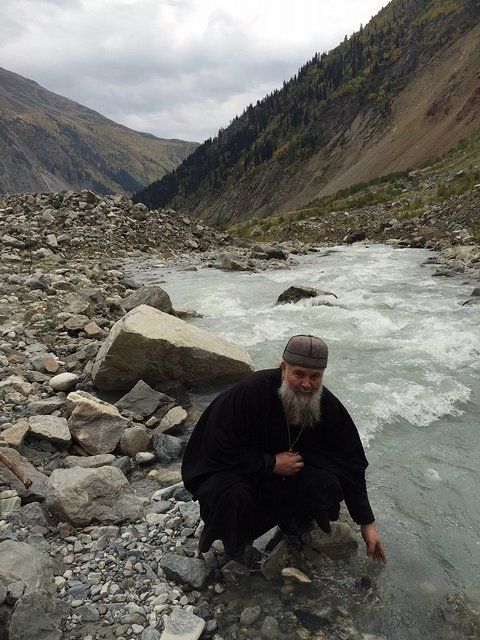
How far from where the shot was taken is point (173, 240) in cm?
2509

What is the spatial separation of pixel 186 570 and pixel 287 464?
1.04 meters

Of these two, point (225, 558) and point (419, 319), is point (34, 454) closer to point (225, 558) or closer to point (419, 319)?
point (225, 558)

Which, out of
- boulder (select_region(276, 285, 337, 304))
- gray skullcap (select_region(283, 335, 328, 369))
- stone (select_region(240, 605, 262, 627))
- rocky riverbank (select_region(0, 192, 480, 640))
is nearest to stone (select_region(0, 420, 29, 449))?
rocky riverbank (select_region(0, 192, 480, 640))

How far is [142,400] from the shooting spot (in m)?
6.15

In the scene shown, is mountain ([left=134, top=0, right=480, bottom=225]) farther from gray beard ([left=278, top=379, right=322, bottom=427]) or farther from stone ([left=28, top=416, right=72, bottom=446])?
gray beard ([left=278, top=379, right=322, bottom=427])

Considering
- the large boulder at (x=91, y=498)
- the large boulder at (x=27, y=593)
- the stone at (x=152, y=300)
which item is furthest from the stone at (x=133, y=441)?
the stone at (x=152, y=300)

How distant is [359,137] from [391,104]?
7502 millimetres

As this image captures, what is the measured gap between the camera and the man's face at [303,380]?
3.15 meters

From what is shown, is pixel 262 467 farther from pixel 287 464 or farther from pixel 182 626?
pixel 182 626

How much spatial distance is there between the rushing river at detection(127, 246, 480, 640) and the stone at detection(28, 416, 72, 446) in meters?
2.10

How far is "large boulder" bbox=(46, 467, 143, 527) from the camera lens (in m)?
3.71

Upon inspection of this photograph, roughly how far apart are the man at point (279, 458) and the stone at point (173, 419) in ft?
6.96

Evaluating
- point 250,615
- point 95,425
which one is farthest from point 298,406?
point 95,425

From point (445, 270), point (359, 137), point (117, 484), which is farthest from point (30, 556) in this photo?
point (359, 137)
